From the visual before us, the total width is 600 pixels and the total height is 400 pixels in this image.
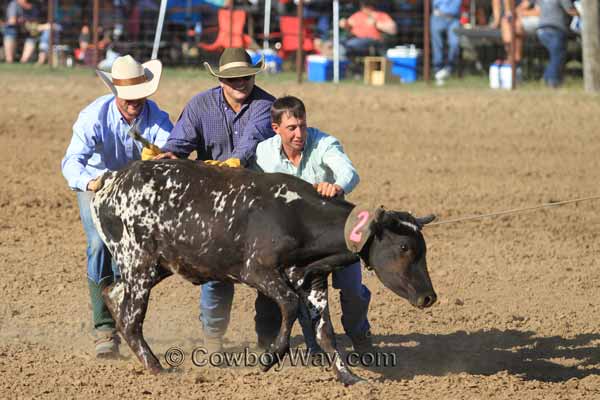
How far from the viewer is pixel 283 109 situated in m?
6.79

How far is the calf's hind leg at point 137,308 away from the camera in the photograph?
22.5 feet

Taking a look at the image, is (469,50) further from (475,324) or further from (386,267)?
(386,267)

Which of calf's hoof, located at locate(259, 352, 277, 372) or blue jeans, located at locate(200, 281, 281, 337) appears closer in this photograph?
calf's hoof, located at locate(259, 352, 277, 372)

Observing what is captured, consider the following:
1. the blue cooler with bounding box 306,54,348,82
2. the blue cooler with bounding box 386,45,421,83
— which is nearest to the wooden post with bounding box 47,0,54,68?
the blue cooler with bounding box 306,54,348,82

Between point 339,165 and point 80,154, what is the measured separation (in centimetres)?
175

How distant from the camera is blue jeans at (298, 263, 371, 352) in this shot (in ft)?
23.7

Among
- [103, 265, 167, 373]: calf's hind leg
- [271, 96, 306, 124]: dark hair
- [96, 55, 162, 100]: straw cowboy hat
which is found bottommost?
[103, 265, 167, 373]: calf's hind leg

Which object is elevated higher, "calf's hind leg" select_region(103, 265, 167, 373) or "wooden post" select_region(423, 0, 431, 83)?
"wooden post" select_region(423, 0, 431, 83)

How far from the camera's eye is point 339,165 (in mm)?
6863

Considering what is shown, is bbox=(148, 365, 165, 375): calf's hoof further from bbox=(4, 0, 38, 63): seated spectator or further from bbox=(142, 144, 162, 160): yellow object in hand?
bbox=(4, 0, 38, 63): seated spectator

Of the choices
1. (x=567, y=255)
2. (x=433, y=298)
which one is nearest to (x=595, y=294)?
(x=567, y=255)

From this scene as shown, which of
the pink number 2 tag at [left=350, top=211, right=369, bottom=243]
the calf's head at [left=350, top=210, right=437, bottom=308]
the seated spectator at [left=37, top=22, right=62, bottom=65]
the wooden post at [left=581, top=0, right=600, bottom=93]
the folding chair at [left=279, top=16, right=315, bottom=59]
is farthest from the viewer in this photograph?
the seated spectator at [left=37, top=22, right=62, bottom=65]

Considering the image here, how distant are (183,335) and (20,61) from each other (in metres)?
15.4

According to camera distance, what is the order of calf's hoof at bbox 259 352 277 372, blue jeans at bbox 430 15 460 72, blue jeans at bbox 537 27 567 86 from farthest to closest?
blue jeans at bbox 430 15 460 72
blue jeans at bbox 537 27 567 86
calf's hoof at bbox 259 352 277 372
